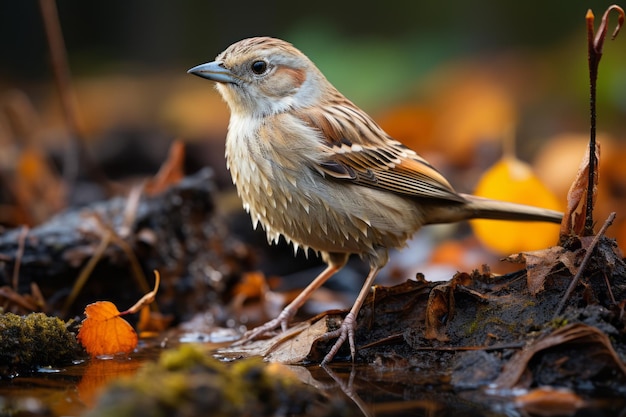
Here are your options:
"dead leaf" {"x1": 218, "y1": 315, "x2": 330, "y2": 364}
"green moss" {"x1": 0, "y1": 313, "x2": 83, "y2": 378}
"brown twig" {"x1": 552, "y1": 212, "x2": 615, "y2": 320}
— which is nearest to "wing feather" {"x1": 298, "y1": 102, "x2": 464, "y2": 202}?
"dead leaf" {"x1": 218, "y1": 315, "x2": 330, "y2": 364}

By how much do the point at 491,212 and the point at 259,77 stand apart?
1568 mm

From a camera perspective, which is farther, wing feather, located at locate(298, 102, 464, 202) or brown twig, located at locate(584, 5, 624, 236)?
wing feather, located at locate(298, 102, 464, 202)

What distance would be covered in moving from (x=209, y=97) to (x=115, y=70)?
2705 millimetres

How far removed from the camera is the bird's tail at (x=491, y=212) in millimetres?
4633

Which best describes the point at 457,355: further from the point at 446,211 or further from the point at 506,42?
the point at 506,42

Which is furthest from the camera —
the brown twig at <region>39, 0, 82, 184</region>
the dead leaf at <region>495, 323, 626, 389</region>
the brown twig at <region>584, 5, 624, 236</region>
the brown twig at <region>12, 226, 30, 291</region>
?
the brown twig at <region>39, 0, 82, 184</region>

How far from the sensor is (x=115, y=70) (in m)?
15.3

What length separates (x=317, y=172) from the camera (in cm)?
425

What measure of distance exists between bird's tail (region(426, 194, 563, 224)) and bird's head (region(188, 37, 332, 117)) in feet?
3.32

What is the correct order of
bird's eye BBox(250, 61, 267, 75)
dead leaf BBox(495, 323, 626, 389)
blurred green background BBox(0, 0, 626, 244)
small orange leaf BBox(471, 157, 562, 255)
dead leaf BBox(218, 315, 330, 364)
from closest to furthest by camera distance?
dead leaf BBox(495, 323, 626, 389), dead leaf BBox(218, 315, 330, 364), bird's eye BBox(250, 61, 267, 75), small orange leaf BBox(471, 157, 562, 255), blurred green background BBox(0, 0, 626, 244)

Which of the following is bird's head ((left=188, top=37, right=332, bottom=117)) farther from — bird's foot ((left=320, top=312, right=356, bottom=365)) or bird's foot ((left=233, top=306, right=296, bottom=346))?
bird's foot ((left=320, top=312, right=356, bottom=365))

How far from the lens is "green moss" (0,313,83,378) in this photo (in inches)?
134

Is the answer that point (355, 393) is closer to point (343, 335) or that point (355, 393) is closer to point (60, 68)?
point (343, 335)

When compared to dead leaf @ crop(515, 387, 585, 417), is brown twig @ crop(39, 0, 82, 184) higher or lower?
higher
